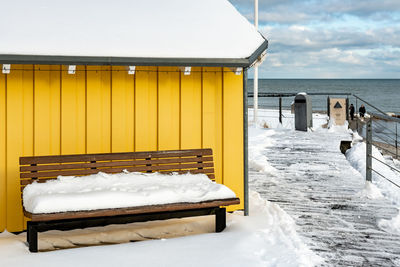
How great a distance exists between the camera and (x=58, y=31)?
520cm

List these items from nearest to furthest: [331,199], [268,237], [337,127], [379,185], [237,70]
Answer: [268,237], [237,70], [331,199], [379,185], [337,127]

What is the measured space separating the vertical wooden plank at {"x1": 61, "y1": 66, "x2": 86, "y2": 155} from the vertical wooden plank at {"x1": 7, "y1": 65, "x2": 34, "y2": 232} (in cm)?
36

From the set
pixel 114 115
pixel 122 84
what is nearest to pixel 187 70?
pixel 122 84

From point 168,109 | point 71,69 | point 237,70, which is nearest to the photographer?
point 71,69

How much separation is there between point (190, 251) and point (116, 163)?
150 cm

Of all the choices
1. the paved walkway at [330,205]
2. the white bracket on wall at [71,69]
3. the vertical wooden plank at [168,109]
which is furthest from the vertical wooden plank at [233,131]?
the white bracket on wall at [71,69]

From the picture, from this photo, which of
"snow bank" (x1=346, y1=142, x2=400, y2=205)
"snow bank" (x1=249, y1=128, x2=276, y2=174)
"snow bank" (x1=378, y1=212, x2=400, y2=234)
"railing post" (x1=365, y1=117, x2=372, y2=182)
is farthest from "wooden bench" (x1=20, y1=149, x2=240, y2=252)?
"snow bank" (x1=249, y1=128, x2=276, y2=174)

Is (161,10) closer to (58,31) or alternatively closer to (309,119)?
(58,31)

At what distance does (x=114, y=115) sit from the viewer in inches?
225

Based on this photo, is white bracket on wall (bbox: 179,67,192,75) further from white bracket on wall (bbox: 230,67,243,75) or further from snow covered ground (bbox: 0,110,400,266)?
snow covered ground (bbox: 0,110,400,266)

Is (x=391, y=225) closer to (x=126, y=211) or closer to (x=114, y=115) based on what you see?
(x=126, y=211)

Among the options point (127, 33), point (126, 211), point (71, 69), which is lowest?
point (126, 211)

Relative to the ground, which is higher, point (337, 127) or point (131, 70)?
point (131, 70)

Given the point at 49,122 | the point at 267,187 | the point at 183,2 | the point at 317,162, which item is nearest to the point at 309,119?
the point at 317,162
